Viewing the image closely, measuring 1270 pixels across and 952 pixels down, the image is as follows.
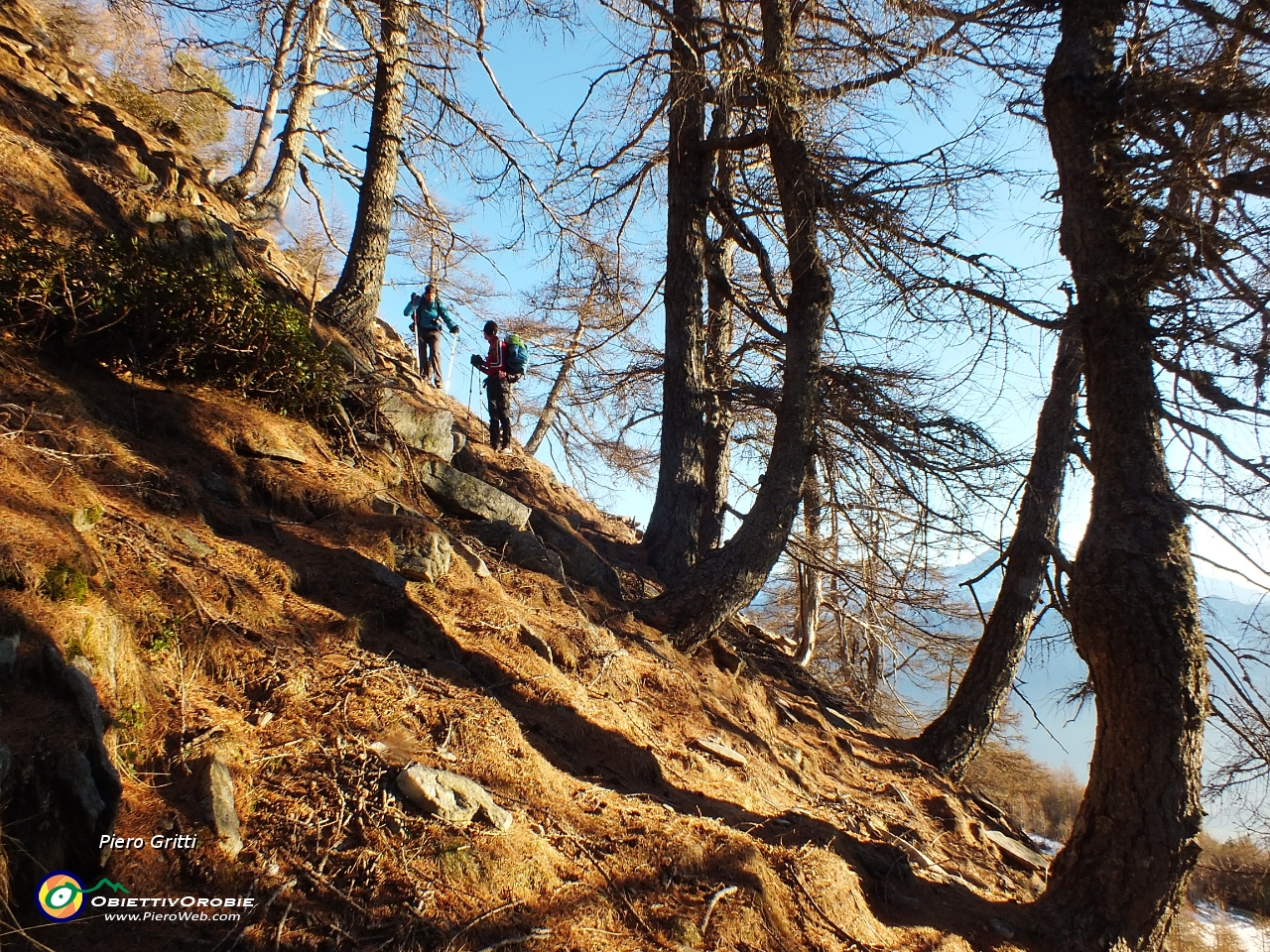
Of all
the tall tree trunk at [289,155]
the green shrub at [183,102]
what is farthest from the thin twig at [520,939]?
the tall tree trunk at [289,155]

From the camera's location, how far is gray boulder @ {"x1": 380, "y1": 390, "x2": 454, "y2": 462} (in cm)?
586

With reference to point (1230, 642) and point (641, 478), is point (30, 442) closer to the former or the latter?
point (1230, 642)

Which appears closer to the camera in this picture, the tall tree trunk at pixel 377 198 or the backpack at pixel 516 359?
the tall tree trunk at pixel 377 198

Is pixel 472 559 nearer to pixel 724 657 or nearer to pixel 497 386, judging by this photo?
pixel 724 657

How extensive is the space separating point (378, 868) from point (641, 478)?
9.32m

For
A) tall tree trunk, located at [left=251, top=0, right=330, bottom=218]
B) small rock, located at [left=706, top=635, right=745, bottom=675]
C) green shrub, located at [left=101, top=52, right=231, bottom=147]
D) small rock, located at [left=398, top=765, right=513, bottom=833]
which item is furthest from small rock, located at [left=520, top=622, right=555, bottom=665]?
tall tree trunk, located at [left=251, top=0, right=330, bottom=218]

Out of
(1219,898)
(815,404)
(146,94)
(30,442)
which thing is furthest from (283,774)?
(1219,898)

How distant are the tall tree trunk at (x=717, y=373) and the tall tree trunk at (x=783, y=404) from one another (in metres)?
1.43

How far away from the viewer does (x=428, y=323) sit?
9.98 metres

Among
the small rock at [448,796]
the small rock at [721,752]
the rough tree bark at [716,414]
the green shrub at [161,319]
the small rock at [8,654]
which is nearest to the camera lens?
the small rock at [8,654]

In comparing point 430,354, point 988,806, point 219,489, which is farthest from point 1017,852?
point 430,354

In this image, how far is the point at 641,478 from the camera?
11.5m

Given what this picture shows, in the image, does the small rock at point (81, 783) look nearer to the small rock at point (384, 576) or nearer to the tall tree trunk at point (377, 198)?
the small rock at point (384, 576)

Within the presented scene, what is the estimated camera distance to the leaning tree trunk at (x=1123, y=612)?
3.54 meters
